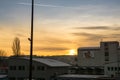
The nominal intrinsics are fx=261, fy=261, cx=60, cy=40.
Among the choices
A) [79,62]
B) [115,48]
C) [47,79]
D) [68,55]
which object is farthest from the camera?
[68,55]

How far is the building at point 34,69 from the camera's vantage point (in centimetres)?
6091

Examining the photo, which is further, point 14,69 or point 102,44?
point 102,44

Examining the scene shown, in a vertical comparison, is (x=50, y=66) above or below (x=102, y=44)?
below

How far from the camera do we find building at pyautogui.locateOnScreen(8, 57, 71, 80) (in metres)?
60.9

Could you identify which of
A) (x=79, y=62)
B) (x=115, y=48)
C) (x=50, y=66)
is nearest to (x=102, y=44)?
(x=115, y=48)

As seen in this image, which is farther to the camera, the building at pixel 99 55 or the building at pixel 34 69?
the building at pixel 99 55

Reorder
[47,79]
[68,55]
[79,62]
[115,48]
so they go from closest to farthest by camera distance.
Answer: [47,79]
[115,48]
[79,62]
[68,55]

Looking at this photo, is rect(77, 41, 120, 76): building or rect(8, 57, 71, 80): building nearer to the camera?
rect(8, 57, 71, 80): building

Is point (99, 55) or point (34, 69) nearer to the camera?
point (34, 69)

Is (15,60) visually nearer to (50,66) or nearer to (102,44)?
(50,66)

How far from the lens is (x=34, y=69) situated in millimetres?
61781

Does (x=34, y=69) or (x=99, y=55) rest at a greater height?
(x=99, y=55)

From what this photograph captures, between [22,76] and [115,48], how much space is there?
56.9 m

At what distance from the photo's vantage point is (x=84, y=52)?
379 ft
